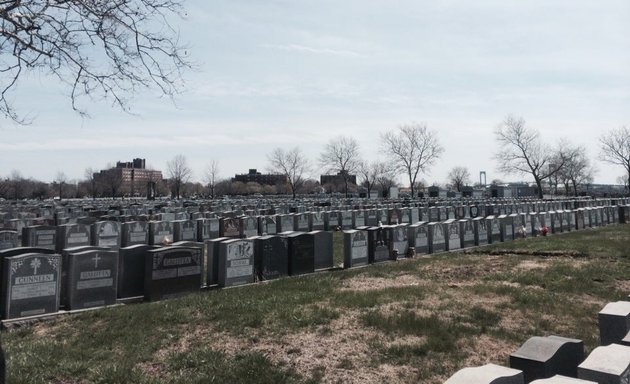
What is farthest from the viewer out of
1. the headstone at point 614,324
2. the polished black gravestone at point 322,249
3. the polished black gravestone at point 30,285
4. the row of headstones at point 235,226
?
the row of headstones at point 235,226

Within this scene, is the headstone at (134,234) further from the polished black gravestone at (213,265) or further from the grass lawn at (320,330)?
the grass lawn at (320,330)

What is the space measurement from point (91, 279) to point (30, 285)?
1000 millimetres

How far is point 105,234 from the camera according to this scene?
17.9m

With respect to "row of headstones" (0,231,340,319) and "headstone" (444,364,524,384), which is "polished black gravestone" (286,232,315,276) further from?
"headstone" (444,364,524,384)

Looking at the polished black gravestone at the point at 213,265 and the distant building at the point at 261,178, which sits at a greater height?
the distant building at the point at 261,178

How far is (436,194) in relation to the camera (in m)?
70.2

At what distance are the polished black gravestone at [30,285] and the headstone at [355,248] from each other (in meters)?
7.44

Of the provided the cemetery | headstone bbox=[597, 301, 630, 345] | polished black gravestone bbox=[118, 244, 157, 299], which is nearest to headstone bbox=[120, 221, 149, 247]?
the cemetery

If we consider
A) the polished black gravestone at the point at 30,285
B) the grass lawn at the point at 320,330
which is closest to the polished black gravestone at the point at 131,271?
the grass lawn at the point at 320,330

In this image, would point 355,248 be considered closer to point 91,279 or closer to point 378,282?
point 378,282

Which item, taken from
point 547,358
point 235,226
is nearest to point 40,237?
point 235,226

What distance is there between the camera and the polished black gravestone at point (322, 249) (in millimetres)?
12977

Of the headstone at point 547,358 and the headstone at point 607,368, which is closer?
the headstone at point 607,368

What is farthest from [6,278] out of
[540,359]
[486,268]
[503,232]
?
[503,232]
